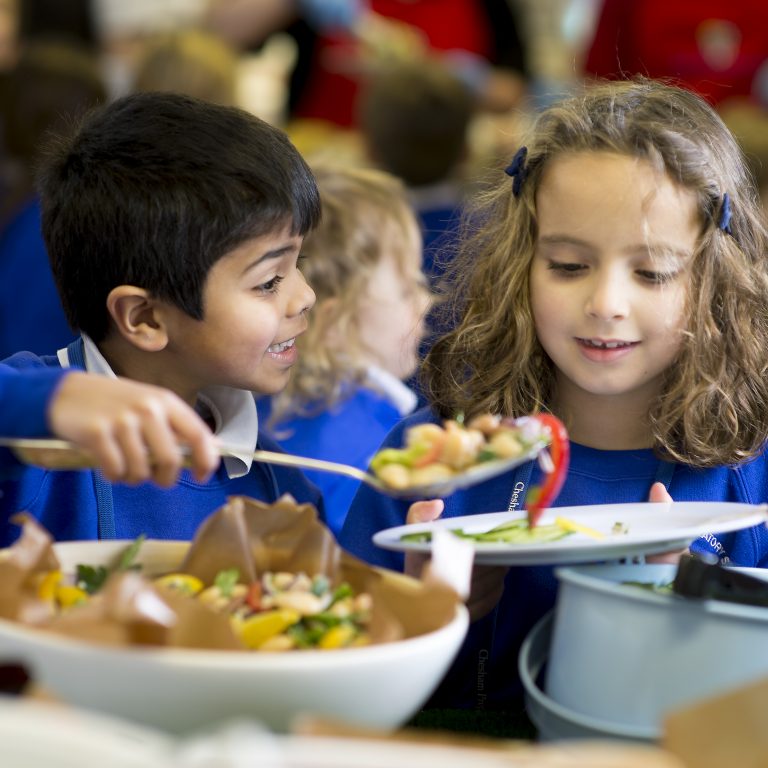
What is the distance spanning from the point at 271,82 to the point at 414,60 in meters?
0.91

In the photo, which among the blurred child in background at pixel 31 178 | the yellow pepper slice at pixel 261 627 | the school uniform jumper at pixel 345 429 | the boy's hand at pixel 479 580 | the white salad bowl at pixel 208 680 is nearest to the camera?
the white salad bowl at pixel 208 680

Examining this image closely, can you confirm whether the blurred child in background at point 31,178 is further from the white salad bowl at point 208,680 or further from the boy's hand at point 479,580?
the white salad bowl at point 208,680

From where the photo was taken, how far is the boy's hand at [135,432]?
909 mm

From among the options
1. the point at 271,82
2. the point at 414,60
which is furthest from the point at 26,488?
the point at 271,82

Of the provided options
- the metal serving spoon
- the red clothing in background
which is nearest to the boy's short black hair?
the metal serving spoon

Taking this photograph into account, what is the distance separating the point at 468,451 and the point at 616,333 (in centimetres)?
36

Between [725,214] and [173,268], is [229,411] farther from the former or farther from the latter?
[725,214]

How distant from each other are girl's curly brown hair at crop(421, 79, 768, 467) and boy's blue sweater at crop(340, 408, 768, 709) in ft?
0.11

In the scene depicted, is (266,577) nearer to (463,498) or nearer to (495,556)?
(495,556)

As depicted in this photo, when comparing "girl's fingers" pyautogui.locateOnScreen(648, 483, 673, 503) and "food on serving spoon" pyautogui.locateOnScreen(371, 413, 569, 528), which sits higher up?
"food on serving spoon" pyautogui.locateOnScreen(371, 413, 569, 528)

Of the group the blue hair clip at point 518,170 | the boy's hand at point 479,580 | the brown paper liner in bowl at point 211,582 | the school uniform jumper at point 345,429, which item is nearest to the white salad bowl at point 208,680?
→ the brown paper liner in bowl at point 211,582

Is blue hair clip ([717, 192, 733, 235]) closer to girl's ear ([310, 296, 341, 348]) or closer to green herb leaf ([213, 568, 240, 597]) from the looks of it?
green herb leaf ([213, 568, 240, 597])

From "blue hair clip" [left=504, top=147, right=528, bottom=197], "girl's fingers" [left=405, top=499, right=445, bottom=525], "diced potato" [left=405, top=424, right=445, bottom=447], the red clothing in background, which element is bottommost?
"girl's fingers" [left=405, top=499, right=445, bottom=525]

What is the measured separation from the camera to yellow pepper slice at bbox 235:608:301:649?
0.89 metres
